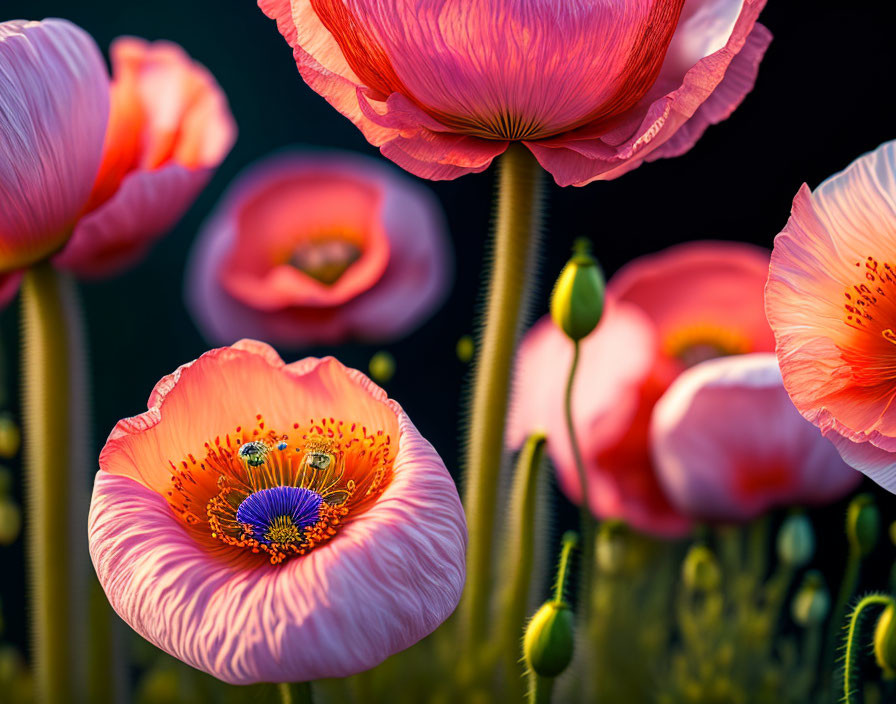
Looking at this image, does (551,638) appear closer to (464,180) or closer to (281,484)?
(281,484)

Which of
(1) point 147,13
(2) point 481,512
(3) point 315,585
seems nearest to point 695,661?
(2) point 481,512

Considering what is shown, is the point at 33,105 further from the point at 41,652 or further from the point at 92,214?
the point at 41,652

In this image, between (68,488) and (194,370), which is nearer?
(194,370)

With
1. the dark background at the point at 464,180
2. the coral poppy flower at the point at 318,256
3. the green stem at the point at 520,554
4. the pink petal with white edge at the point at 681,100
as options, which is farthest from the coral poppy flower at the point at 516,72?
the dark background at the point at 464,180

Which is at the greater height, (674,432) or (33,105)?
(33,105)

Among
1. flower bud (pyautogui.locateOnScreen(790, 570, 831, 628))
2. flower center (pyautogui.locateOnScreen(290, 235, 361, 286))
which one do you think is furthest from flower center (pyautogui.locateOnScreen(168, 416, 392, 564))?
flower center (pyautogui.locateOnScreen(290, 235, 361, 286))

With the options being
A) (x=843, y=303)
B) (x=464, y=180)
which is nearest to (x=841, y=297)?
(x=843, y=303)

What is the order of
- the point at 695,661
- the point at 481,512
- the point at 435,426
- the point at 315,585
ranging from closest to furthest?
the point at 315,585 < the point at 481,512 < the point at 695,661 < the point at 435,426
